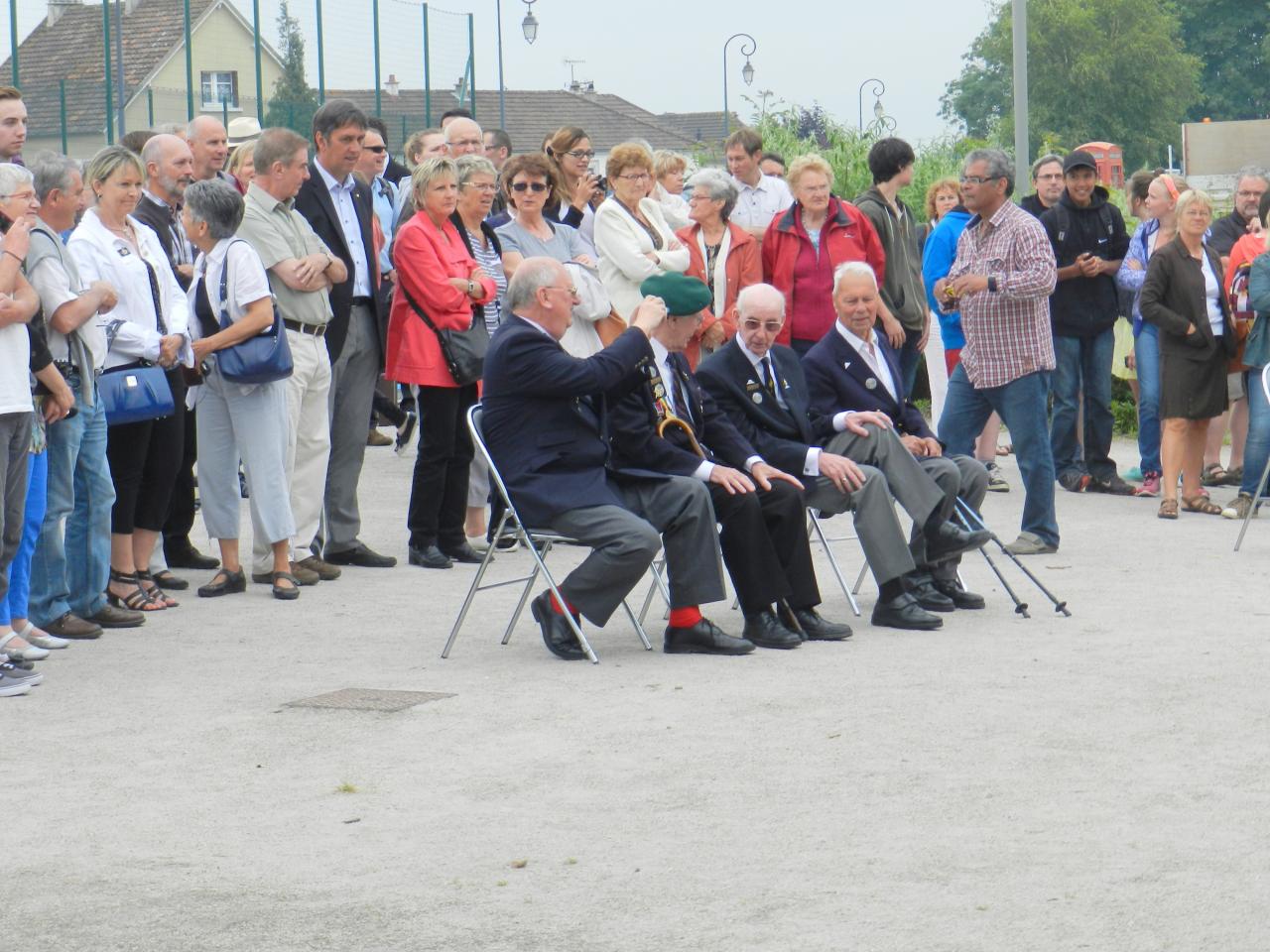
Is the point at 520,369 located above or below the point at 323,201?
below

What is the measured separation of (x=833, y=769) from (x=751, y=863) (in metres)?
0.98

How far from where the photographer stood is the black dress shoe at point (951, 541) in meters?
8.39

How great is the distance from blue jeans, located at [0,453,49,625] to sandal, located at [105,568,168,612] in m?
1.06

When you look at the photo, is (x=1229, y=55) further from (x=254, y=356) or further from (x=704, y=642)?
(x=704, y=642)

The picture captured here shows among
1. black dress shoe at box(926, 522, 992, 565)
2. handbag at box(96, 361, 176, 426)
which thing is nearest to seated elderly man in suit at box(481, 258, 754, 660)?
black dress shoe at box(926, 522, 992, 565)

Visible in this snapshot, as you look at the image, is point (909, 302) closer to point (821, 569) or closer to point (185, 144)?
point (821, 569)

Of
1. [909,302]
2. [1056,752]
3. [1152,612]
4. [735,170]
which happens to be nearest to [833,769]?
[1056,752]

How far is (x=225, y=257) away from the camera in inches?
352

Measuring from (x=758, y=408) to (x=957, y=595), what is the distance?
1.29 meters

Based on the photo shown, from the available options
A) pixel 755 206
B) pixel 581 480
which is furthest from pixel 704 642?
pixel 755 206

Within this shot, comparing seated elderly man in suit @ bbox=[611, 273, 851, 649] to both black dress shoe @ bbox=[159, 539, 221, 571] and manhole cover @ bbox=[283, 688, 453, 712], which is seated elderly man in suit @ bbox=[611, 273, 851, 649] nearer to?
manhole cover @ bbox=[283, 688, 453, 712]

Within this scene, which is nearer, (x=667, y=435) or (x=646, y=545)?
(x=646, y=545)

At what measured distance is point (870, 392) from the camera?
28.7 feet

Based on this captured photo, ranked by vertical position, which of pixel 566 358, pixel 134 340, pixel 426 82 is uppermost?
pixel 426 82
